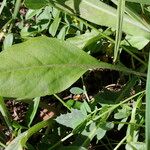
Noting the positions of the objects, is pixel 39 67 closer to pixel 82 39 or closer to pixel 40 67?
pixel 40 67

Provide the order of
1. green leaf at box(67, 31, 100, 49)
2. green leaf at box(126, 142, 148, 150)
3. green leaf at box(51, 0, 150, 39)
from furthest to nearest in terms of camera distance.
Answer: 1. green leaf at box(67, 31, 100, 49)
2. green leaf at box(51, 0, 150, 39)
3. green leaf at box(126, 142, 148, 150)

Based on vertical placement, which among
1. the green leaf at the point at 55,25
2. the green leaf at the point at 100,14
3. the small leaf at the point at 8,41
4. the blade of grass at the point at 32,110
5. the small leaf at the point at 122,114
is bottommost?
the blade of grass at the point at 32,110

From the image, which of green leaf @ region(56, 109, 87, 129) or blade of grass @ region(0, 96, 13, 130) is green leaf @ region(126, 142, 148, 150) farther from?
blade of grass @ region(0, 96, 13, 130)

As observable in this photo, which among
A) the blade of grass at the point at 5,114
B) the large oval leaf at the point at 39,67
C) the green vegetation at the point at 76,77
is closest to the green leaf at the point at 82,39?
the green vegetation at the point at 76,77

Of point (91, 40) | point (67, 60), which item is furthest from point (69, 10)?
point (67, 60)

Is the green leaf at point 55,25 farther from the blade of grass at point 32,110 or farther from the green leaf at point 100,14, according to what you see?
the blade of grass at point 32,110

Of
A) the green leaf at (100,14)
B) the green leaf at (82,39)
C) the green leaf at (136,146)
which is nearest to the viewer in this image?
the green leaf at (136,146)

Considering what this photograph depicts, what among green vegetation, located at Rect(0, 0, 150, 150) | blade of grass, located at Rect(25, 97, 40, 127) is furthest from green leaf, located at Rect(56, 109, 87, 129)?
blade of grass, located at Rect(25, 97, 40, 127)

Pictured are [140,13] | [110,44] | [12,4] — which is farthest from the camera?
[12,4]

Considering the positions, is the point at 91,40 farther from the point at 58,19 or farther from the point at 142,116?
the point at 142,116
